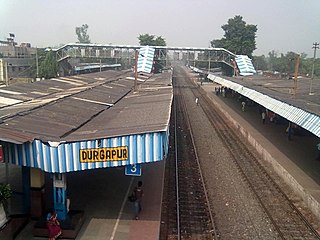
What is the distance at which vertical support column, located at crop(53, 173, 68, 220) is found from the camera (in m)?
9.98

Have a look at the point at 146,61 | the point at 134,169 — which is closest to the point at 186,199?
the point at 134,169

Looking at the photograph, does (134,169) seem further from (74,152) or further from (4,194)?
(4,194)

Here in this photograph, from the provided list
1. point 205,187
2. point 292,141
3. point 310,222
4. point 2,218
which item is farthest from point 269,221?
point 292,141

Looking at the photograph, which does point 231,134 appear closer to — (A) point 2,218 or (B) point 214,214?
(B) point 214,214

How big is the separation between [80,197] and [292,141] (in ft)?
49.1

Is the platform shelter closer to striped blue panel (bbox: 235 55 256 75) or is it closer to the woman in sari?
the woman in sari

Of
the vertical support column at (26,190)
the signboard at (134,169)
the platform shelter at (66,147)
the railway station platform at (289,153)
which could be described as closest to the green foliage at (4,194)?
the platform shelter at (66,147)

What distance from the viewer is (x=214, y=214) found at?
1231 centimetres

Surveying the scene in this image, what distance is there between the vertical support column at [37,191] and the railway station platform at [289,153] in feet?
30.5

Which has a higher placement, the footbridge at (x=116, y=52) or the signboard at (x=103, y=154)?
the footbridge at (x=116, y=52)

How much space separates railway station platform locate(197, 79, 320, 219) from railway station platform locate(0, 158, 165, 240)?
561 centimetres

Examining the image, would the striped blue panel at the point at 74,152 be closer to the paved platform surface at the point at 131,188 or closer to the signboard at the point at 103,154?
the signboard at the point at 103,154

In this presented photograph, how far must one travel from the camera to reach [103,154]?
9.45 metres

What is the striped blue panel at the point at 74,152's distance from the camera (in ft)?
30.5
